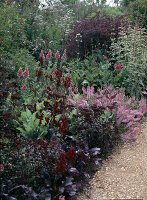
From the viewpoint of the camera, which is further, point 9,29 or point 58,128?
point 9,29

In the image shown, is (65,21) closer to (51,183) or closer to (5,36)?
(5,36)

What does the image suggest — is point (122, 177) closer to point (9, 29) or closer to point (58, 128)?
point (58, 128)

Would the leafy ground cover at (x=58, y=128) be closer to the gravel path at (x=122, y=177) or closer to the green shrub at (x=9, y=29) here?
the green shrub at (x=9, y=29)

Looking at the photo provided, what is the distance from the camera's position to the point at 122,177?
3406 mm

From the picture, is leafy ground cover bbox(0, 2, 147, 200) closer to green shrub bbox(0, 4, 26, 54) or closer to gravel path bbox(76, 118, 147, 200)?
green shrub bbox(0, 4, 26, 54)

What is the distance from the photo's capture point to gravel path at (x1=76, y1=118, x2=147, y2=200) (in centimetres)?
309

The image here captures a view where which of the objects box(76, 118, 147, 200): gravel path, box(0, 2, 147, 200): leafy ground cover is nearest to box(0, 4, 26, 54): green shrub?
box(0, 2, 147, 200): leafy ground cover

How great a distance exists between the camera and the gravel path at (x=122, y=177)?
309 cm

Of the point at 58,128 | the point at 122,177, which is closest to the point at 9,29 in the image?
the point at 58,128

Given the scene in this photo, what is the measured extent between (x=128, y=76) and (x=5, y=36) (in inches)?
121

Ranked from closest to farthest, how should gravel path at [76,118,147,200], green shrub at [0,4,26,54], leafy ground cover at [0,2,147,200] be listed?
1. leafy ground cover at [0,2,147,200]
2. gravel path at [76,118,147,200]
3. green shrub at [0,4,26,54]

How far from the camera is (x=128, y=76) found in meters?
6.36

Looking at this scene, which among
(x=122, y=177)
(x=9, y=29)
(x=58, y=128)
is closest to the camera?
(x=122, y=177)

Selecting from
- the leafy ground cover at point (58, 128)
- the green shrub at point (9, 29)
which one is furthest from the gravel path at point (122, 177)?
the green shrub at point (9, 29)
